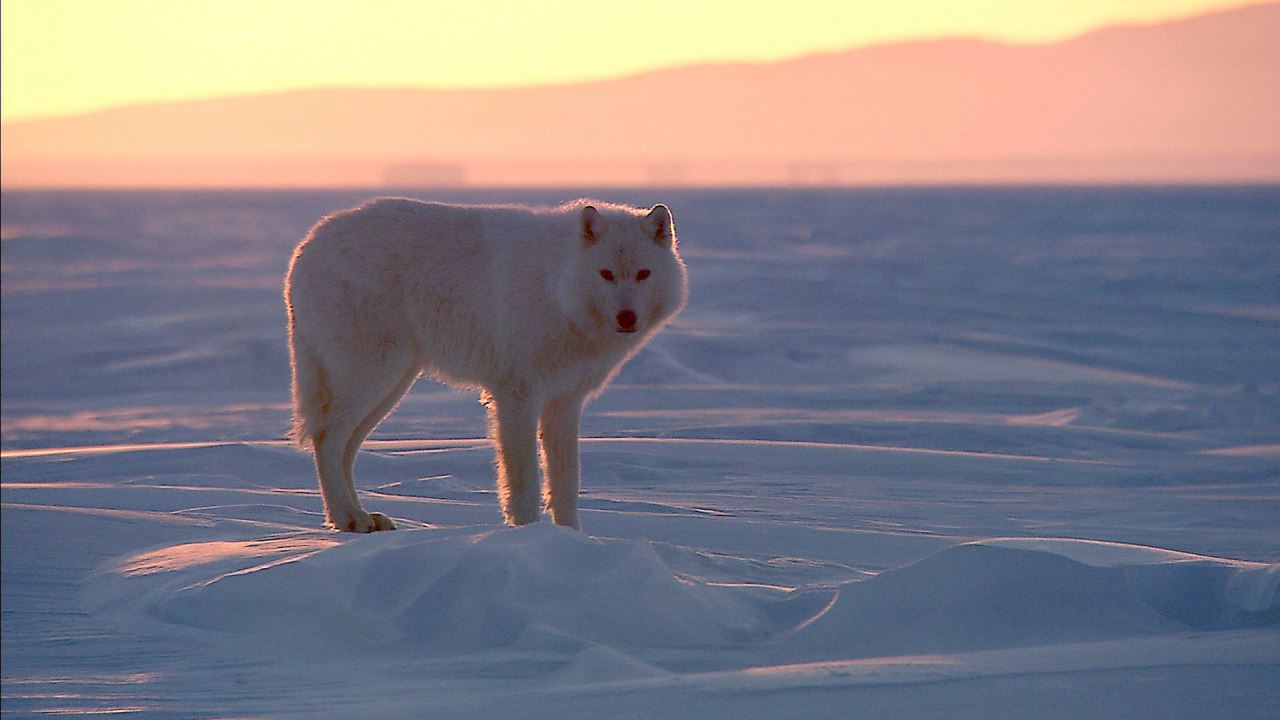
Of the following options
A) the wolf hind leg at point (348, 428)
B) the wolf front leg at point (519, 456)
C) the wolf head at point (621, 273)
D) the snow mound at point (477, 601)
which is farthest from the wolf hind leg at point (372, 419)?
the snow mound at point (477, 601)

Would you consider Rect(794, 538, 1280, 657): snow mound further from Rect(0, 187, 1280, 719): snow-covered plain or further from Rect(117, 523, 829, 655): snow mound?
Rect(117, 523, 829, 655): snow mound

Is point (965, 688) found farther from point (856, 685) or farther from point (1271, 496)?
point (1271, 496)

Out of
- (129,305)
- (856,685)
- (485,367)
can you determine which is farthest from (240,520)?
(129,305)

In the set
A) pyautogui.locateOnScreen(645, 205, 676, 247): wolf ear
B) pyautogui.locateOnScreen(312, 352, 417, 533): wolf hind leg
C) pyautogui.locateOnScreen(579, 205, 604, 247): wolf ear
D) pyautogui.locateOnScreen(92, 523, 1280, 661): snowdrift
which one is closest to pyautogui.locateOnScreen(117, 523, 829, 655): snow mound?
pyautogui.locateOnScreen(92, 523, 1280, 661): snowdrift

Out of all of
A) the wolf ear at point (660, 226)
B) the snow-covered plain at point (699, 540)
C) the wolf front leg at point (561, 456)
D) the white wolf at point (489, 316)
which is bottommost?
the snow-covered plain at point (699, 540)

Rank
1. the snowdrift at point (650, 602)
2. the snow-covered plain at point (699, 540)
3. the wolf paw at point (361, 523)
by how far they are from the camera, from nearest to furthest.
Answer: the snow-covered plain at point (699, 540)
the snowdrift at point (650, 602)
the wolf paw at point (361, 523)

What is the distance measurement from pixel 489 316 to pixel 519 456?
2.15 feet

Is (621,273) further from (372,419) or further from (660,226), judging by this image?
(372,419)

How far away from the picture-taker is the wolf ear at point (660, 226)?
19.6 ft

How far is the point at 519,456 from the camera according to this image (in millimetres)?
5996

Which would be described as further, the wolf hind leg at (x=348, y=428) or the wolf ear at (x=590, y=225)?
the wolf hind leg at (x=348, y=428)

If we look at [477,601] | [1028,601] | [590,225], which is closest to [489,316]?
[590,225]

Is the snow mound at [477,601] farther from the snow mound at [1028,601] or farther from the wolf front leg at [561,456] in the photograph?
the wolf front leg at [561,456]

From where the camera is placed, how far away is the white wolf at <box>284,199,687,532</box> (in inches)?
234
